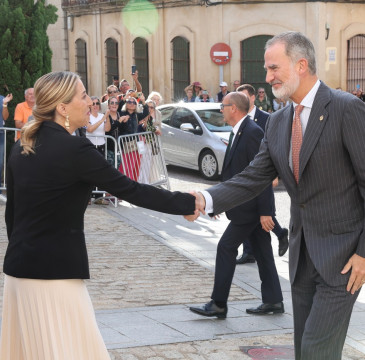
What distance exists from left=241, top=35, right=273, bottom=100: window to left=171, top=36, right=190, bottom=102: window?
89.9 inches

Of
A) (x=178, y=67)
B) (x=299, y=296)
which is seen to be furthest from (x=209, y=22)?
(x=299, y=296)

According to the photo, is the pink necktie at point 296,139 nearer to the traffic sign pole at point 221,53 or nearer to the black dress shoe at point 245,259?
the black dress shoe at point 245,259

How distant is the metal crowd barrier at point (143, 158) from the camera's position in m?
14.5

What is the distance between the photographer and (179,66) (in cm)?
3080

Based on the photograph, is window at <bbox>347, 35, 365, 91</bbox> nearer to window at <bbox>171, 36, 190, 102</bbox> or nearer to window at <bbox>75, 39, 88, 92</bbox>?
window at <bbox>171, 36, 190, 102</bbox>

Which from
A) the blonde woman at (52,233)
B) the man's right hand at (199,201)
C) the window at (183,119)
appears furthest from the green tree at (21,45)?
the blonde woman at (52,233)

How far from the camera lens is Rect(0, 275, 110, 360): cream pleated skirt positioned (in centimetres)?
440

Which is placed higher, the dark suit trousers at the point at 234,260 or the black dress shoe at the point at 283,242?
the dark suit trousers at the point at 234,260

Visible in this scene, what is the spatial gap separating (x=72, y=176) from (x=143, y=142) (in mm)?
10472

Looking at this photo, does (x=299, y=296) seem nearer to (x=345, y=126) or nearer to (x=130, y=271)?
(x=345, y=126)

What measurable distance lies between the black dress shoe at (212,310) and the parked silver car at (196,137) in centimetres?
991

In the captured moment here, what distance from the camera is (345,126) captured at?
4.54 metres

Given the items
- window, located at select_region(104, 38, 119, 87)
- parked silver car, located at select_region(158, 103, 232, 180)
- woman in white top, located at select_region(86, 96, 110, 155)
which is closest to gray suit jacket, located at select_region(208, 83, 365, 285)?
woman in white top, located at select_region(86, 96, 110, 155)

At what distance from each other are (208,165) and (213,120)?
1053 millimetres
